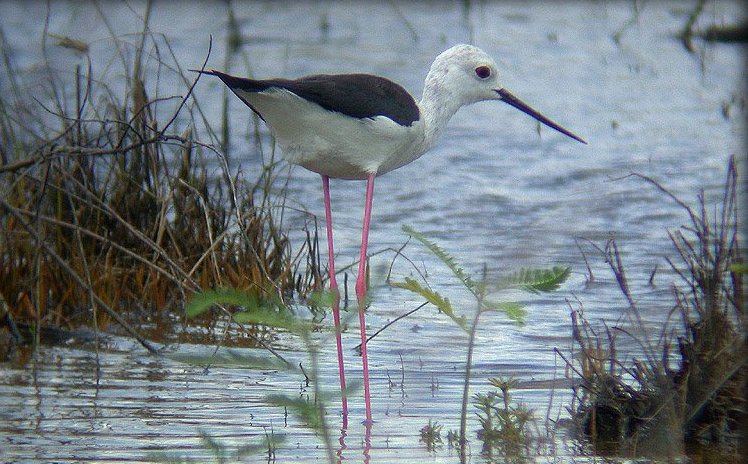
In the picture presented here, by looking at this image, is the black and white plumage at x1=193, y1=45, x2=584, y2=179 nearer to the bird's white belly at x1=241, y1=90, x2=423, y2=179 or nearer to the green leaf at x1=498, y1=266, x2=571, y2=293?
the bird's white belly at x1=241, y1=90, x2=423, y2=179

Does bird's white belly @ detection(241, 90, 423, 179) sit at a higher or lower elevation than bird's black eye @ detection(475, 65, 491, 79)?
lower

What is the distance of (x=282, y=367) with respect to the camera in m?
3.08

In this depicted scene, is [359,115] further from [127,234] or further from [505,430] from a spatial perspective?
[127,234]

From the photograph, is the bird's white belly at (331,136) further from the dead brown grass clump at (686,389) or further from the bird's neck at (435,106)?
the dead brown grass clump at (686,389)


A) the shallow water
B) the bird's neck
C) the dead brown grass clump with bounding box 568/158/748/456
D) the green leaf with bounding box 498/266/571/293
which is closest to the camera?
the green leaf with bounding box 498/266/571/293

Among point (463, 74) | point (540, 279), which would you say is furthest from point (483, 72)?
point (540, 279)

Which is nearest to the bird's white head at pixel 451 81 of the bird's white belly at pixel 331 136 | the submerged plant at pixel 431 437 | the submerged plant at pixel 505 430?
the bird's white belly at pixel 331 136

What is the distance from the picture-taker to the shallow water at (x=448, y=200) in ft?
14.2

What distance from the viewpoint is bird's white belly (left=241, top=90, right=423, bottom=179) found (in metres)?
4.75

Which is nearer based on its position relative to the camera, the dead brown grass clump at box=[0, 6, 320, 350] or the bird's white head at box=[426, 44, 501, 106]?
the bird's white head at box=[426, 44, 501, 106]

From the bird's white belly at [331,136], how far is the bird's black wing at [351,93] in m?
0.03

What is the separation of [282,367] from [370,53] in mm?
10604

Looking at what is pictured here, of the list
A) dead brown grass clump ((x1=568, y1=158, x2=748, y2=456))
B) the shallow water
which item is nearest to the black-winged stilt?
the shallow water

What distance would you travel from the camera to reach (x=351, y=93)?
480 centimetres
